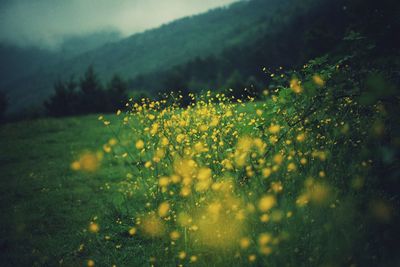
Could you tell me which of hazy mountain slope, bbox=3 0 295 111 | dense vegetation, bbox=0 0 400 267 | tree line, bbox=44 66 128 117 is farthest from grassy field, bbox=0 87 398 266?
hazy mountain slope, bbox=3 0 295 111

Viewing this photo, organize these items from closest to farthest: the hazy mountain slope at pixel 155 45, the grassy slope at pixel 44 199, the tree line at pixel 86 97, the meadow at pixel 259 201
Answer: the meadow at pixel 259 201 → the grassy slope at pixel 44 199 → the tree line at pixel 86 97 → the hazy mountain slope at pixel 155 45

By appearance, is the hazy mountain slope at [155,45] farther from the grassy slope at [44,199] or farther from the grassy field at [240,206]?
the grassy field at [240,206]

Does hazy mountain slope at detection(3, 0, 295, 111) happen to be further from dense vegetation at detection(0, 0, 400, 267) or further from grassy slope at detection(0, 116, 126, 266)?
dense vegetation at detection(0, 0, 400, 267)

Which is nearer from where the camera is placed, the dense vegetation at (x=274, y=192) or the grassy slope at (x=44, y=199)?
the dense vegetation at (x=274, y=192)

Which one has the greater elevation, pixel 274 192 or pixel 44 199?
pixel 274 192

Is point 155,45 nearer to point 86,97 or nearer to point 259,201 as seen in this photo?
point 86,97

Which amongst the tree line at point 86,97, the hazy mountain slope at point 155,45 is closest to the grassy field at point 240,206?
the tree line at point 86,97

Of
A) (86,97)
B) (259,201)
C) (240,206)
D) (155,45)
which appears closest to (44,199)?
(240,206)

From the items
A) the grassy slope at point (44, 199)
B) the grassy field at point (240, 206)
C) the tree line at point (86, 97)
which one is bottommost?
the tree line at point (86, 97)
